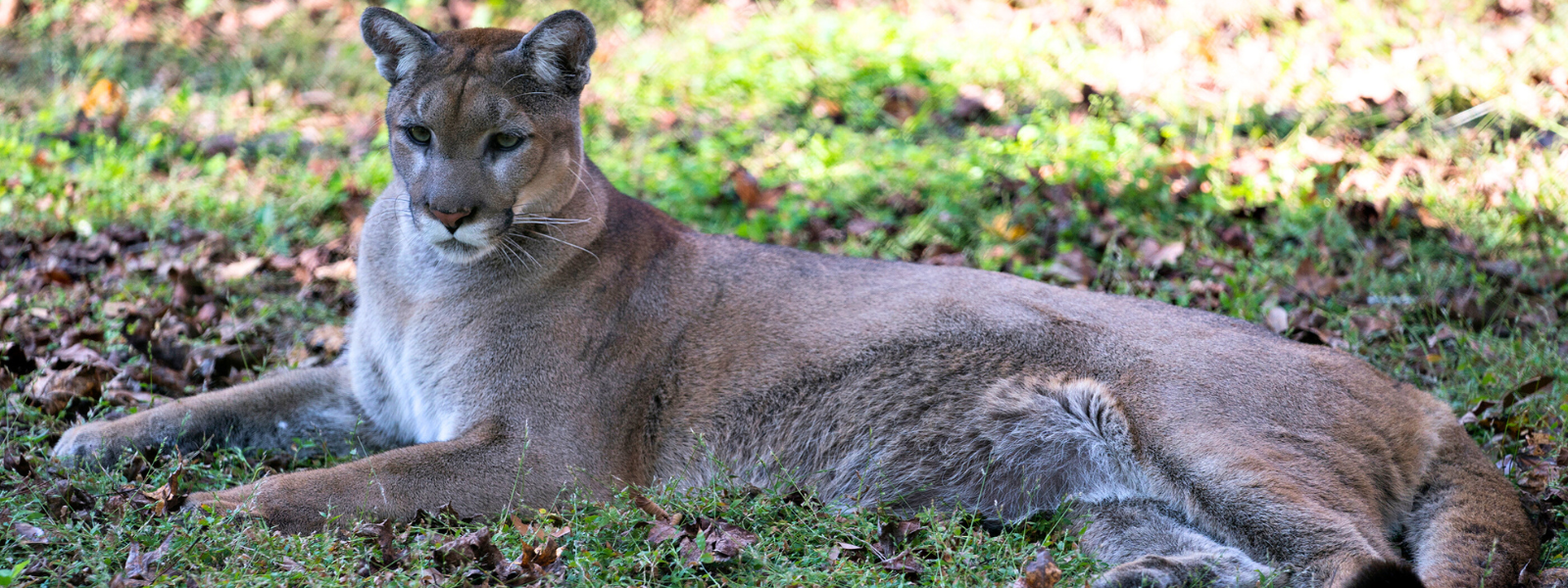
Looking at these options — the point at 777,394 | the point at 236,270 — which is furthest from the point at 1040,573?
the point at 236,270

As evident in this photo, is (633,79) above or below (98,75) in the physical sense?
below

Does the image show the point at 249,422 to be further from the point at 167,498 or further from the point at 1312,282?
the point at 1312,282

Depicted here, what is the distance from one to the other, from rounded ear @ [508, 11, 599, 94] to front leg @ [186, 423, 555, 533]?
1.30m

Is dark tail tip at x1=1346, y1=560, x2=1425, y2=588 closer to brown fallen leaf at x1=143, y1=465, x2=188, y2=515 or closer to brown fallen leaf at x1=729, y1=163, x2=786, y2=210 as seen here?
brown fallen leaf at x1=143, y1=465, x2=188, y2=515

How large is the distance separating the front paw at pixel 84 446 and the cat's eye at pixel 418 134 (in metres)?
1.65

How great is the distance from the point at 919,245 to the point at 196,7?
7076mm

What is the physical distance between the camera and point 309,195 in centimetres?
736

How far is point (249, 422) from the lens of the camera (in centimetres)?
484

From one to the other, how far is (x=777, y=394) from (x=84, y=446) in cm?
261

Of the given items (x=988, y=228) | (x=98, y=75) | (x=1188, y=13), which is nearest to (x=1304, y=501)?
(x=988, y=228)

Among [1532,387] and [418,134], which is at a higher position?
[418,134]

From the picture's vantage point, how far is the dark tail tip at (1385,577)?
11.2 feet

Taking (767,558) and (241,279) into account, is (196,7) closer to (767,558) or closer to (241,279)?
(241,279)

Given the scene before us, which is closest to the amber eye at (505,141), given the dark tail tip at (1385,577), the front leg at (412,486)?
the front leg at (412,486)
